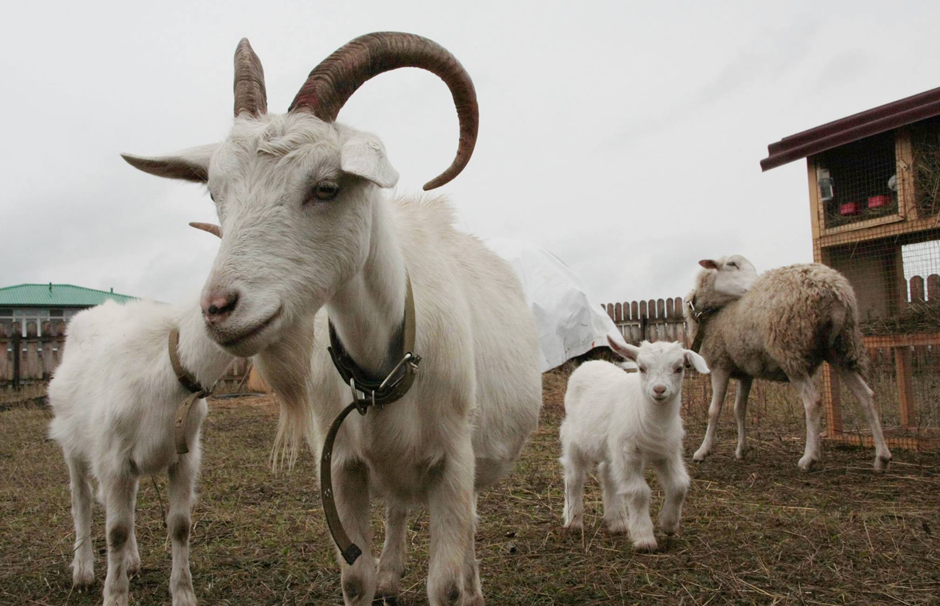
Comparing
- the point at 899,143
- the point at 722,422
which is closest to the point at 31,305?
the point at 722,422

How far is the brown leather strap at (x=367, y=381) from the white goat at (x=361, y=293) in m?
0.03

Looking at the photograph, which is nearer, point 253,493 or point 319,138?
point 319,138

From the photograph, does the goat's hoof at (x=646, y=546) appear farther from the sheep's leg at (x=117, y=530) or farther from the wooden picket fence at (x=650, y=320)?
the wooden picket fence at (x=650, y=320)

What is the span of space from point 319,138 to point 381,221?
0.36 meters

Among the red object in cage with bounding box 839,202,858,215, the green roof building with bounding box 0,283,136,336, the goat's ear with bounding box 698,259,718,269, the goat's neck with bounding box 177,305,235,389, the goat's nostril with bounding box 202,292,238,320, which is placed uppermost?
the green roof building with bounding box 0,283,136,336

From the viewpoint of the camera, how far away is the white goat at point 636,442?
417 centimetres

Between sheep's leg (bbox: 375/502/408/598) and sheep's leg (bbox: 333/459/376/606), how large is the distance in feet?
2.60

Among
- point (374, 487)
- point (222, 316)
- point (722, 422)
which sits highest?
point (222, 316)

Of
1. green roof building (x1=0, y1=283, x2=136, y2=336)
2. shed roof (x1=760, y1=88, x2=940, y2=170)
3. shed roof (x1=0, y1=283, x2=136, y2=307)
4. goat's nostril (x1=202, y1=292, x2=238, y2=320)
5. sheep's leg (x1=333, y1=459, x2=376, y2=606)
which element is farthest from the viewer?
shed roof (x1=0, y1=283, x2=136, y2=307)

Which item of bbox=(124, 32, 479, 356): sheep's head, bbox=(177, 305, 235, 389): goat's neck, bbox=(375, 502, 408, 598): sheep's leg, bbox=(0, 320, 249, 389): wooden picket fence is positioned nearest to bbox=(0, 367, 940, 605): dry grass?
bbox=(375, 502, 408, 598): sheep's leg

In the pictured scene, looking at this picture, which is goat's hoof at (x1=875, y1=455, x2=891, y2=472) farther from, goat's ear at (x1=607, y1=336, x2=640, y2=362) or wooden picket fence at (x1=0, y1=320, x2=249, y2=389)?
wooden picket fence at (x1=0, y1=320, x2=249, y2=389)

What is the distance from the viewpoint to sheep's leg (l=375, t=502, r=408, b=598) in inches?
133

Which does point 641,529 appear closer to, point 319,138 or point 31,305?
point 319,138

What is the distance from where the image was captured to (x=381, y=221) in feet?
7.29
